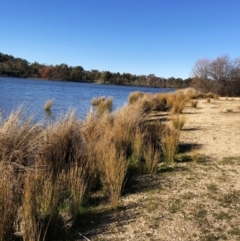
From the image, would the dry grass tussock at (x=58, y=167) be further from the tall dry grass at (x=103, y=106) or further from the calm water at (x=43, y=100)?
the tall dry grass at (x=103, y=106)

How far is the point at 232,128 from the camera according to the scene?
11.9 m

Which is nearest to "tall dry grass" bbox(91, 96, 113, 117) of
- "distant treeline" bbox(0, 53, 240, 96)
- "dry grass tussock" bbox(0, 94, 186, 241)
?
"dry grass tussock" bbox(0, 94, 186, 241)

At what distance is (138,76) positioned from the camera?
438ft

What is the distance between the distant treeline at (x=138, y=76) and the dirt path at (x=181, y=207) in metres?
37.1

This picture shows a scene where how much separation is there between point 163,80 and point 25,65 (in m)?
51.6

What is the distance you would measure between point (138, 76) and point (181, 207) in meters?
131

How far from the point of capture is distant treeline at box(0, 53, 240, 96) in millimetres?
42094

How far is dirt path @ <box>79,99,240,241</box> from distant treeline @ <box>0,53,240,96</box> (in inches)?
1461

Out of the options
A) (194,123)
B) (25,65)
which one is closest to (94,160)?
(194,123)

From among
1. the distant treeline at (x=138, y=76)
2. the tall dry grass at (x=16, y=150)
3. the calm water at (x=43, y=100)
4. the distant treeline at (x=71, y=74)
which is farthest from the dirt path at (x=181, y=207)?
the distant treeline at (x=71, y=74)

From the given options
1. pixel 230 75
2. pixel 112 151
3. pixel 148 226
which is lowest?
pixel 148 226

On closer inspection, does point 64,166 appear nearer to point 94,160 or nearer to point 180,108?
point 94,160

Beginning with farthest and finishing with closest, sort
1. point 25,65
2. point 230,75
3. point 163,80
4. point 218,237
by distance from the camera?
point 163,80
point 25,65
point 230,75
point 218,237

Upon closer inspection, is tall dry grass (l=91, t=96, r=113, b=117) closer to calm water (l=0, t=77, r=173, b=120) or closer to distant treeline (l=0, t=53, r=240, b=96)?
calm water (l=0, t=77, r=173, b=120)
